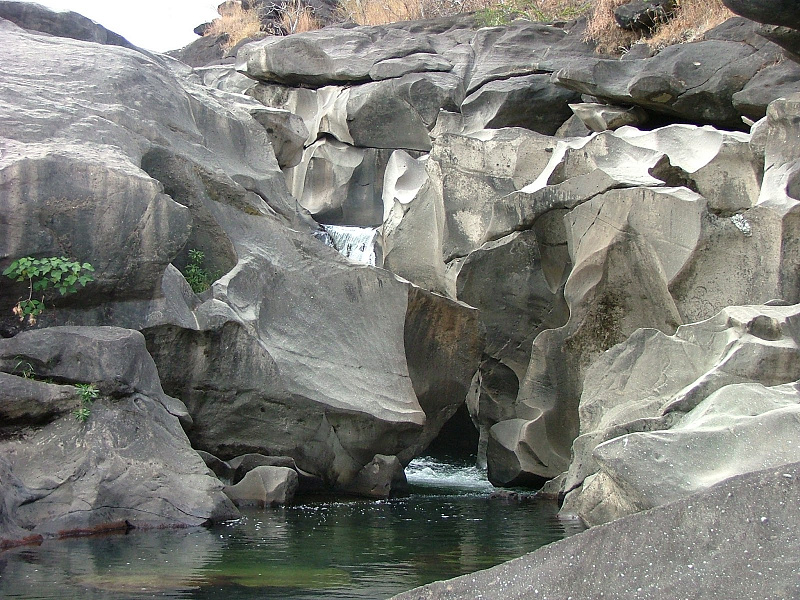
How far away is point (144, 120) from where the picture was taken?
10734 millimetres

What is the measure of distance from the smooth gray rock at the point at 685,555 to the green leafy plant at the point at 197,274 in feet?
27.0

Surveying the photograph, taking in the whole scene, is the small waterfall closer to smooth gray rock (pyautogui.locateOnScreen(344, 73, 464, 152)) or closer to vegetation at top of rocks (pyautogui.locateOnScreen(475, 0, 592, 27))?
smooth gray rock (pyautogui.locateOnScreen(344, 73, 464, 152))

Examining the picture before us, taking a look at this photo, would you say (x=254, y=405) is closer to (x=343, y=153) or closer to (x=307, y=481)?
(x=307, y=481)

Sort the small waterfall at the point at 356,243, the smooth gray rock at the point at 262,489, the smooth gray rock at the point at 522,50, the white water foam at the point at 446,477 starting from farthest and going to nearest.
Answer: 1. the smooth gray rock at the point at 522,50
2. the small waterfall at the point at 356,243
3. the white water foam at the point at 446,477
4. the smooth gray rock at the point at 262,489

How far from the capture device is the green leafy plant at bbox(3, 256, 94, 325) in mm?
8328

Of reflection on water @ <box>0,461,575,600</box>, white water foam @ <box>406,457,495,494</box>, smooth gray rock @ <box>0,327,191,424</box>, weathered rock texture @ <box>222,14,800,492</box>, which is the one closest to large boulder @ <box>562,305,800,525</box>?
reflection on water @ <box>0,461,575,600</box>

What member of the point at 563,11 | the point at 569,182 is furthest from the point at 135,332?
the point at 563,11

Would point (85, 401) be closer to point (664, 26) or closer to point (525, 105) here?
point (525, 105)

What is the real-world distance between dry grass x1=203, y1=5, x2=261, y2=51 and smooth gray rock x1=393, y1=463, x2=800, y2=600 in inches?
1045

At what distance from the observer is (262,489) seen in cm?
944

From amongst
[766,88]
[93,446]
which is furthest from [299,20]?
[93,446]

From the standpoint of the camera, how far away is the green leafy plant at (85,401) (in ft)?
26.1

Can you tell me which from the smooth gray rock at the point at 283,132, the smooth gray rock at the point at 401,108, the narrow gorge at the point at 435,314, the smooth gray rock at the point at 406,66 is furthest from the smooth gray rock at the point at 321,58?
the smooth gray rock at the point at 283,132

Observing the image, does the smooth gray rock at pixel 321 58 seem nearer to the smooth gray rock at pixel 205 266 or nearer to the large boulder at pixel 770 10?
the smooth gray rock at pixel 205 266
